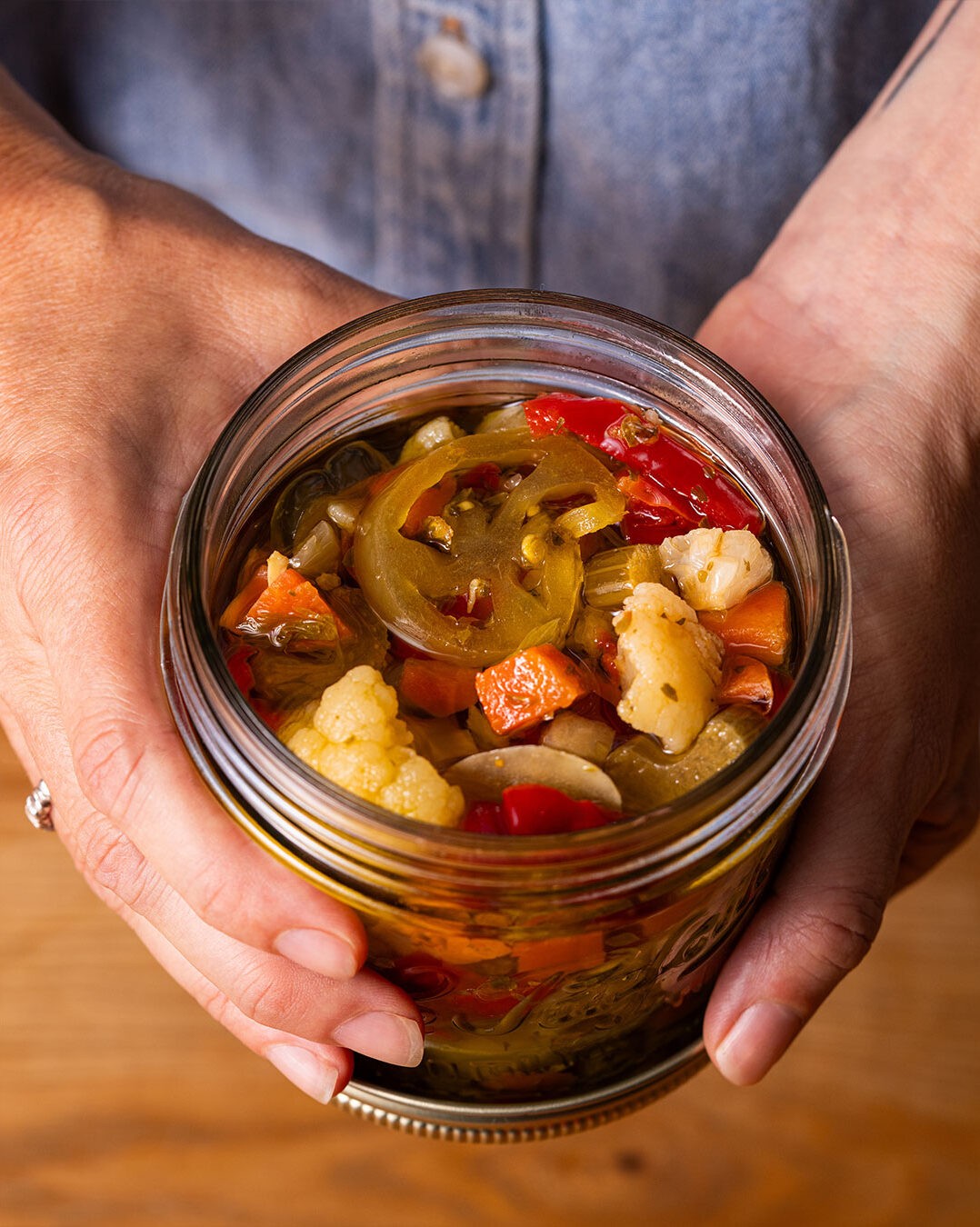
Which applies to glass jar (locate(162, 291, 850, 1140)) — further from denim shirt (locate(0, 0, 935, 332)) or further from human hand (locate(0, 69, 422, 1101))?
denim shirt (locate(0, 0, 935, 332))

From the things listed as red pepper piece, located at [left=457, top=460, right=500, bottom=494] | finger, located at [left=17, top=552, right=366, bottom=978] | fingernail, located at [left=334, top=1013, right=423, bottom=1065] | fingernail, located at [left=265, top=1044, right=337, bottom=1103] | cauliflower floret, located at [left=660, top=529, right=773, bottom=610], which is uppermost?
cauliflower floret, located at [left=660, top=529, right=773, bottom=610]

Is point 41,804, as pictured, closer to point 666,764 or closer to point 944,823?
point 666,764

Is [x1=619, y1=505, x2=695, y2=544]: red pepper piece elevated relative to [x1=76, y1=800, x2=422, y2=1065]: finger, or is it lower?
elevated

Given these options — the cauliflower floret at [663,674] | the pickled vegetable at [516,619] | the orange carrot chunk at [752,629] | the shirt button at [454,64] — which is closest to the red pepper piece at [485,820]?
the pickled vegetable at [516,619]

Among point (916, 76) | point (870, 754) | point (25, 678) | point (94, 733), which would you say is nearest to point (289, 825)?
point (94, 733)

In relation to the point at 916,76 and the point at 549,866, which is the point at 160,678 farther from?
the point at 916,76

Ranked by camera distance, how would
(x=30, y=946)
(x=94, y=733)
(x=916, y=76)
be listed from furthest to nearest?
(x=30, y=946) → (x=916, y=76) → (x=94, y=733)

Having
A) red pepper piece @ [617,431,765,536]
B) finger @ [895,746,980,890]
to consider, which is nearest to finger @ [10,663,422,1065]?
red pepper piece @ [617,431,765,536]
